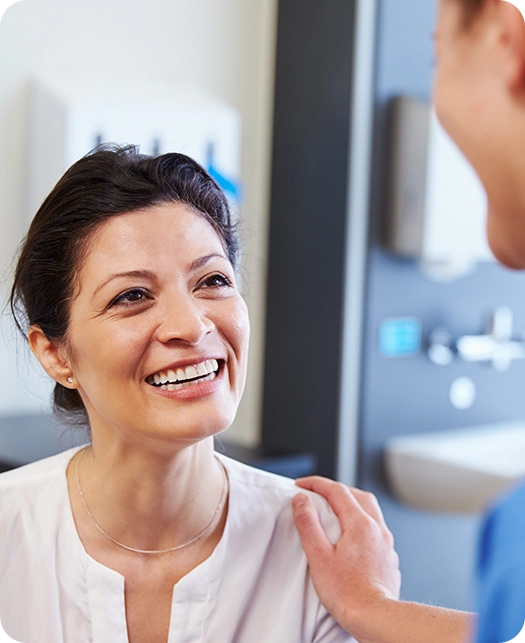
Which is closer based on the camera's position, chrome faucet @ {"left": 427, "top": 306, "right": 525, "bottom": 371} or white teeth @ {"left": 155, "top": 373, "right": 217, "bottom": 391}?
white teeth @ {"left": 155, "top": 373, "right": 217, "bottom": 391}

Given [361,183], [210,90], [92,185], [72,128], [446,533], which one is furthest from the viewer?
[446,533]

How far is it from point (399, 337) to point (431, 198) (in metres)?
0.35

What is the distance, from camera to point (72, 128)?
1.41m

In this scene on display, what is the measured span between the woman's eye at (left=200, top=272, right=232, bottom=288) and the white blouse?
258 mm

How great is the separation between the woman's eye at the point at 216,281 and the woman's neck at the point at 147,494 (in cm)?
19

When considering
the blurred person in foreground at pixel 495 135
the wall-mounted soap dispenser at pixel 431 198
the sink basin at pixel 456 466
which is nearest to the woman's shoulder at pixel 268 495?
the blurred person in foreground at pixel 495 135

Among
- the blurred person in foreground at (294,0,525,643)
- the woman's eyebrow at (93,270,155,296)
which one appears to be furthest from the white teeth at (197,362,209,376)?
the blurred person in foreground at (294,0,525,643)

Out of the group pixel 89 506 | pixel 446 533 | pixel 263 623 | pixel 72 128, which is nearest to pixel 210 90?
pixel 72 128

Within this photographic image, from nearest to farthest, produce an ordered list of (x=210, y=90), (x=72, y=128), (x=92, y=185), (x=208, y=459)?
(x=92, y=185) < (x=208, y=459) < (x=72, y=128) < (x=210, y=90)

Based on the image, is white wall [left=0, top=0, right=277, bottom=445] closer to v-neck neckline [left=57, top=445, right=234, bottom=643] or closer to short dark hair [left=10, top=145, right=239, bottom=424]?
short dark hair [left=10, top=145, right=239, bottom=424]

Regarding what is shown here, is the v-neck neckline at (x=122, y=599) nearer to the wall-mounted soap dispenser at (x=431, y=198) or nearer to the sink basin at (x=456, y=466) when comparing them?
the sink basin at (x=456, y=466)

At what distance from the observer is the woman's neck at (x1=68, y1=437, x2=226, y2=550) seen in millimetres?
983

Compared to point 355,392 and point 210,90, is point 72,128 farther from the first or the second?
point 355,392

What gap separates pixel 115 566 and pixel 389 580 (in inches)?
12.1
